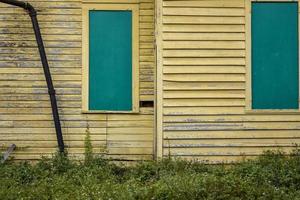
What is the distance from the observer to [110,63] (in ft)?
39.2

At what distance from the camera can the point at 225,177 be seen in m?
9.55

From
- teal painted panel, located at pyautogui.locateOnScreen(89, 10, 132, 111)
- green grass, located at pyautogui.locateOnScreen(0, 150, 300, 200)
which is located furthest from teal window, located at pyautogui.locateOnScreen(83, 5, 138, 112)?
green grass, located at pyautogui.locateOnScreen(0, 150, 300, 200)

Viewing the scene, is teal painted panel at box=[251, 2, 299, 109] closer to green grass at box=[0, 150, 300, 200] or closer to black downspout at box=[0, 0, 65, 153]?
green grass at box=[0, 150, 300, 200]

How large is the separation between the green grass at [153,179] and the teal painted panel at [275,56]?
0.98 m

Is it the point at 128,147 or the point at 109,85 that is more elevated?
the point at 109,85

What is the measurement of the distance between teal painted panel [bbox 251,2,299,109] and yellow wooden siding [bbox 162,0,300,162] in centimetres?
24

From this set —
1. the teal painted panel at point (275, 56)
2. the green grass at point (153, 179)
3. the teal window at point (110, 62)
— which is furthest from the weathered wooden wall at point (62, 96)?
the teal painted panel at point (275, 56)

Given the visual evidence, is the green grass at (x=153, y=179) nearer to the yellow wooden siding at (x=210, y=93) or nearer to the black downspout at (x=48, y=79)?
the yellow wooden siding at (x=210, y=93)

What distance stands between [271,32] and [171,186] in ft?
12.8

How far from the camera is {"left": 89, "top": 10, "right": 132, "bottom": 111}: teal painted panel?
470 inches

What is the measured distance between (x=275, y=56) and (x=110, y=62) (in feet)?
9.97

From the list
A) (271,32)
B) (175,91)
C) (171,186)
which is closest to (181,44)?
(175,91)

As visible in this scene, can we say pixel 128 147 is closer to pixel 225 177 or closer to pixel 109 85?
pixel 109 85

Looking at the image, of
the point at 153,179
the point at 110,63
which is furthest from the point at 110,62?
the point at 153,179
